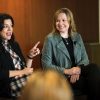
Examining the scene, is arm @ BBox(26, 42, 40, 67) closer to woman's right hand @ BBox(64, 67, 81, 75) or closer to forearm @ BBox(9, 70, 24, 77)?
forearm @ BBox(9, 70, 24, 77)

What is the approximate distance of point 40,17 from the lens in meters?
3.76

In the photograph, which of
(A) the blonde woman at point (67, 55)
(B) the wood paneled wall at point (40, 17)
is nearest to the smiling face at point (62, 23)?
(A) the blonde woman at point (67, 55)

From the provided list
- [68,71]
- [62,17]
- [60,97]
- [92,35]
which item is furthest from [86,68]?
[60,97]

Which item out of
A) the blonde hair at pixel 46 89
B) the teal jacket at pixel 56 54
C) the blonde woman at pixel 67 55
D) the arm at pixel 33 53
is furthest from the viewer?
the teal jacket at pixel 56 54

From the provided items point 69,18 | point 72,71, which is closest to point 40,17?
point 69,18

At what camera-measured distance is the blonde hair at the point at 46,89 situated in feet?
2.27

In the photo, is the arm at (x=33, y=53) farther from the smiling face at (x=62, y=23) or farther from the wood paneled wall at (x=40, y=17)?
the wood paneled wall at (x=40, y=17)

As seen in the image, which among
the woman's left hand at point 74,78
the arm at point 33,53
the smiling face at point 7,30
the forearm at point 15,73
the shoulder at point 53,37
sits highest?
the smiling face at point 7,30

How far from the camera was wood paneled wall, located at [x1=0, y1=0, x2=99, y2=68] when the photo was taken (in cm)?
361

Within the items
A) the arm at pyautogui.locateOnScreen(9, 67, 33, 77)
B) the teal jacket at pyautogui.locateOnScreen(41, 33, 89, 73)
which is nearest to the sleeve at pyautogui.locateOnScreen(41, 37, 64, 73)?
the teal jacket at pyautogui.locateOnScreen(41, 33, 89, 73)

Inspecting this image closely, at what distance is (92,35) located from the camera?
4066 millimetres

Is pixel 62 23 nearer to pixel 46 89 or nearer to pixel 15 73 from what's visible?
pixel 15 73

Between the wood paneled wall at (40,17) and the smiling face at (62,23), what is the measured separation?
3.11 ft

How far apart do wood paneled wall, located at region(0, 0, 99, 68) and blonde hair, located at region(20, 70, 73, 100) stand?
2.85 m
